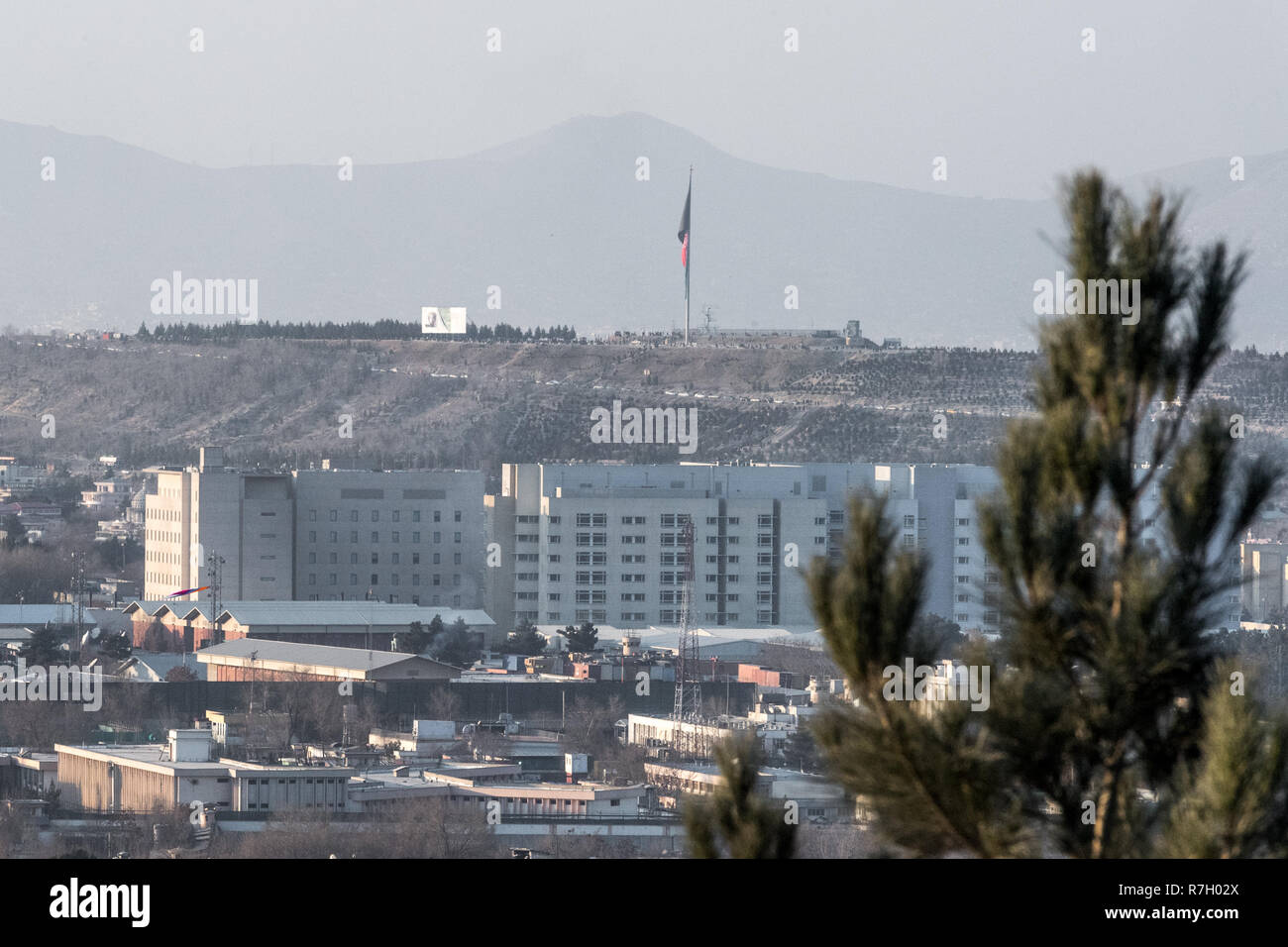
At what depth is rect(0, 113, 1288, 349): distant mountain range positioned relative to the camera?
93.4 m

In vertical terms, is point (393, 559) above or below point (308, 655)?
above

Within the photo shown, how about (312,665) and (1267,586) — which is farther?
(1267,586)

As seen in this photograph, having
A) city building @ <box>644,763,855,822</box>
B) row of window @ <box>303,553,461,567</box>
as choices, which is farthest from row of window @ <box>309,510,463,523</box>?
city building @ <box>644,763,855,822</box>

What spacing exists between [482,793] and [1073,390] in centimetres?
1286

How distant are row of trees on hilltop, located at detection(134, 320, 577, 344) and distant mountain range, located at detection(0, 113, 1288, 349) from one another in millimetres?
21463

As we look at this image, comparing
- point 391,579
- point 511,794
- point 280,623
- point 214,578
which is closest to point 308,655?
point 280,623

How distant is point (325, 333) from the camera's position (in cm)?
6294

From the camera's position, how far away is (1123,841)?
297cm

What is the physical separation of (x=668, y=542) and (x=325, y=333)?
111ft

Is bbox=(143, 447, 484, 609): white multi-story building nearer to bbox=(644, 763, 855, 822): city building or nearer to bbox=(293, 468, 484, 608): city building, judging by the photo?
bbox=(293, 468, 484, 608): city building

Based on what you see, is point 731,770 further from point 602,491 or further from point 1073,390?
point 602,491

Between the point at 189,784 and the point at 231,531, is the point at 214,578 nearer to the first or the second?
the point at 231,531

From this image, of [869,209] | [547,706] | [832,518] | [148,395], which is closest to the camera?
[547,706]

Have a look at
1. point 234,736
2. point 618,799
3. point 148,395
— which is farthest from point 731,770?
point 148,395
